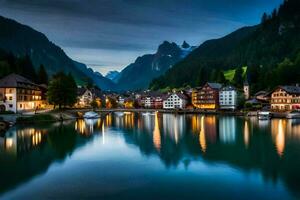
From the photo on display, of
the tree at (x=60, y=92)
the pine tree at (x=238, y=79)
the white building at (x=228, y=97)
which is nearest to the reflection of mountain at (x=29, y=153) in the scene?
the tree at (x=60, y=92)

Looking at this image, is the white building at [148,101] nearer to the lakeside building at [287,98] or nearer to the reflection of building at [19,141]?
the lakeside building at [287,98]

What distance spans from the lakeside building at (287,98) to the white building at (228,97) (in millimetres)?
26591

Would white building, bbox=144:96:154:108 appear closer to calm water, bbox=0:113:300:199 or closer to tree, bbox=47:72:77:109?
tree, bbox=47:72:77:109

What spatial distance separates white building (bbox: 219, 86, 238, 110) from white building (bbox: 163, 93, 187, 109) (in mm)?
22658

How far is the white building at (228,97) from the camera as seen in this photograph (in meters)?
142

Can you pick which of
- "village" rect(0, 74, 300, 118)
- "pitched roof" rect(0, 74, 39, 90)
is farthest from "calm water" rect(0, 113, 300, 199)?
"village" rect(0, 74, 300, 118)

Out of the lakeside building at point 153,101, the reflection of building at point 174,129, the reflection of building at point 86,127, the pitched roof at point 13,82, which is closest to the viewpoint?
the reflection of building at point 174,129

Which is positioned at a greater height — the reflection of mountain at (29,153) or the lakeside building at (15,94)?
the lakeside building at (15,94)

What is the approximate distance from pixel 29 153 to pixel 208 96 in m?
117

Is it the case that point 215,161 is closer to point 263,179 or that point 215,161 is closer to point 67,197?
point 263,179

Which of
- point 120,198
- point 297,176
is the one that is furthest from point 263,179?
point 120,198

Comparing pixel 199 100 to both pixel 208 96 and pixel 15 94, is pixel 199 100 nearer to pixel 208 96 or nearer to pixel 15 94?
pixel 208 96

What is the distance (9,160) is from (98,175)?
38.4 feet

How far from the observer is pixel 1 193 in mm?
22875
